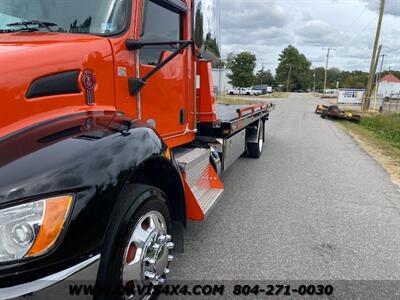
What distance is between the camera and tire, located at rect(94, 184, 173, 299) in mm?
2045

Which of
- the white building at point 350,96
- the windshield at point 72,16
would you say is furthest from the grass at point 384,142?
the white building at point 350,96

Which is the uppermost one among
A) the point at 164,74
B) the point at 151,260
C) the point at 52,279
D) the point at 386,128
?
the point at 164,74

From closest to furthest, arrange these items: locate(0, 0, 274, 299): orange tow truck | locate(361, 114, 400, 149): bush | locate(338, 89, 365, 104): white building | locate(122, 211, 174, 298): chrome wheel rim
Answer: locate(0, 0, 274, 299): orange tow truck < locate(122, 211, 174, 298): chrome wheel rim < locate(361, 114, 400, 149): bush < locate(338, 89, 365, 104): white building

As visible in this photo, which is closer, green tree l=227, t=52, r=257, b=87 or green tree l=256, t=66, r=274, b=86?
green tree l=227, t=52, r=257, b=87

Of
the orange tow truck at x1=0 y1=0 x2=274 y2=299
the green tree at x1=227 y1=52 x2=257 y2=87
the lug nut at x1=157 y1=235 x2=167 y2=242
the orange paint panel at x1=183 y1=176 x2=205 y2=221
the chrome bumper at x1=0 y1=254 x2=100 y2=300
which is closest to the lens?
the chrome bumper at x1=0 y1=254 x2=100 y2=300

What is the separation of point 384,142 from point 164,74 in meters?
10.9

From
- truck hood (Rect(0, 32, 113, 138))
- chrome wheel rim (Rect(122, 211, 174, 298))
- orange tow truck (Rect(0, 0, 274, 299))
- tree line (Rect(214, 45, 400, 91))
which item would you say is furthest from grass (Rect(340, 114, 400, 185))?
tree line (Rect(214, 45, 400, 91))

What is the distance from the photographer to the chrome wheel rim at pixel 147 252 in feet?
7.49

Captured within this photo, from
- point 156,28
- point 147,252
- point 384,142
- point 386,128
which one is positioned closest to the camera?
point 147,252

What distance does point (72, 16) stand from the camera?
272 centimetres

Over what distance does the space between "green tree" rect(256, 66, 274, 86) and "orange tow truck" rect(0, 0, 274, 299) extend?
389 feet

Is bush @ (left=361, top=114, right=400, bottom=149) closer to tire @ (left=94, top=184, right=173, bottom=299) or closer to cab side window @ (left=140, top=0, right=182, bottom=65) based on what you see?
cab side window @ (left=140, top=0, right=182, bottom=65)

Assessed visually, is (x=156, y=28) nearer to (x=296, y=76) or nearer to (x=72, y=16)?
(x=72, y=16)

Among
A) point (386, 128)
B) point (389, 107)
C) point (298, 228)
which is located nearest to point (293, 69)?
point (389, 107)
